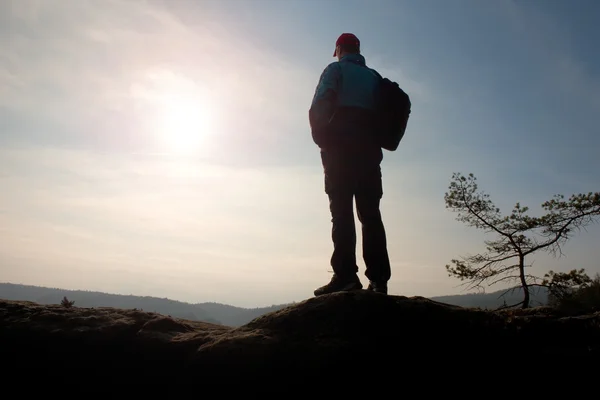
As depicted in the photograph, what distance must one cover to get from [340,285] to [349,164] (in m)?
1.57

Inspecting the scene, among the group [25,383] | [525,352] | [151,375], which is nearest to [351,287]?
[525,352]

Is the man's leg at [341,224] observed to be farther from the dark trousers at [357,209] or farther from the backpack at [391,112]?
the backpack at [391,112]

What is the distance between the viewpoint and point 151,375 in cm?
325

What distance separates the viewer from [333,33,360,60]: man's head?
18.4 ft

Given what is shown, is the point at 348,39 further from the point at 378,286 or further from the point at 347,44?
the point at 378,286

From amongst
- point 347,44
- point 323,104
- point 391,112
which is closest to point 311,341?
point 323,104

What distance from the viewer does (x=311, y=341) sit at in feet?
10.2

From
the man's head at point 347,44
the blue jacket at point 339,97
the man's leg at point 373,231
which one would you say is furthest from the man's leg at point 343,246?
the man's head at point 347,44

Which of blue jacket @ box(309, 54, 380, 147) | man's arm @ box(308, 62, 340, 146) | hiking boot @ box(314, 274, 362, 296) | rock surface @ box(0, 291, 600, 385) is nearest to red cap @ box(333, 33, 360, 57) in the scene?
blue jacket @ box(309, 54, 380, 147)

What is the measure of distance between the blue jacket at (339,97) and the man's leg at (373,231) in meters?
0.80

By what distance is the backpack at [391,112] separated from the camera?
521 centimetres

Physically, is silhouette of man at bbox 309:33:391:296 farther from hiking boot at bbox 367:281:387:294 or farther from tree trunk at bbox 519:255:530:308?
tree trunk at bbox 519:255:530:308

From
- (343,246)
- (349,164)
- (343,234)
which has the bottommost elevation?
(343,246)

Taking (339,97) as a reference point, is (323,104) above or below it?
below
